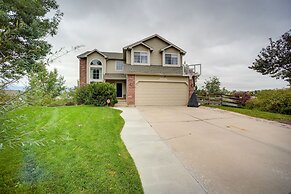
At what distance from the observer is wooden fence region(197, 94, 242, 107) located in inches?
551

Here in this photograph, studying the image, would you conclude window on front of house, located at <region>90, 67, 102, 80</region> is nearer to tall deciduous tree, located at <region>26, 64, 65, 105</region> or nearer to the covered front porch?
the covered front porch

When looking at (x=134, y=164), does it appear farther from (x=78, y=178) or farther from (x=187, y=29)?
(x=187, y=29)

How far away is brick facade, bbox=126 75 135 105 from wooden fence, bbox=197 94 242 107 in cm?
816

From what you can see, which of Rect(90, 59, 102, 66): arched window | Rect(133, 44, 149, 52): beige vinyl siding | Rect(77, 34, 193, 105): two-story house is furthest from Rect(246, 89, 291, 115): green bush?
Rect(90, 59, 102, 66): arched window

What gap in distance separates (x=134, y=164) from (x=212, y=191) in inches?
62.3

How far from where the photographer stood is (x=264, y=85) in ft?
59.9


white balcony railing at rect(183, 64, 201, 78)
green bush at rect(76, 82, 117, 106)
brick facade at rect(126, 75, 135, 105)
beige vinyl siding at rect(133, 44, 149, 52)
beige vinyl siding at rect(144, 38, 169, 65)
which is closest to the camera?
green bush at rect(76, 82, 117, 106)

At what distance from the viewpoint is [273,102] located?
36.2 ft

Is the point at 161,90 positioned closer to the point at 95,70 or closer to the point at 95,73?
the point at 95,73

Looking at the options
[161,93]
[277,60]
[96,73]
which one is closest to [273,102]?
[277,60]

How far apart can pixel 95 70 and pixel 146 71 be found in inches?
310

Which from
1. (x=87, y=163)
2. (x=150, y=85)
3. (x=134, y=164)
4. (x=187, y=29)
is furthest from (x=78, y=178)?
→ (x=187, y=29)

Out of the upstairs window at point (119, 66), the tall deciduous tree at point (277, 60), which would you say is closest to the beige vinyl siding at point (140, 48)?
the upstairs window at point (119, 66)

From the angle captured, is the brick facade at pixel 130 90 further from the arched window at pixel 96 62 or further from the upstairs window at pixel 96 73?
the arched window at pixel 96 62
